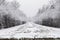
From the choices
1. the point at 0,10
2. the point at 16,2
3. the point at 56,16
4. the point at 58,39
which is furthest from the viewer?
the point at 16,2

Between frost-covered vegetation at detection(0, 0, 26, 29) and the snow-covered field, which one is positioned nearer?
the snow-covered field

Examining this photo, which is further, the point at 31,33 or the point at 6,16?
the point at 6,16

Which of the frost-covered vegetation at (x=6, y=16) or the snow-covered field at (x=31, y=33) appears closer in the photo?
the snow-covered field at (x=31, y=33)

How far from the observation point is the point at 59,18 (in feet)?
88.7

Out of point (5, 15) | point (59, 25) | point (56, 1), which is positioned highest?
point (56, 1)

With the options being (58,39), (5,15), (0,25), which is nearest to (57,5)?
(5,15)

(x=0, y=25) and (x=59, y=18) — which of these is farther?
(x=59, y=18)

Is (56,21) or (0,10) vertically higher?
(0,10)

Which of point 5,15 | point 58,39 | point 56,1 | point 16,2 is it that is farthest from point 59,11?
point 16,2

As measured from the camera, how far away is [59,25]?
25.8 meters

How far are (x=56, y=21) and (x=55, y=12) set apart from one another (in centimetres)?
293

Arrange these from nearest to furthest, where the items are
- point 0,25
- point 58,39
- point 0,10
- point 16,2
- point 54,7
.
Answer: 1. point 58,39
2. point 0,25
3. point 0,10
4. point 54,7
5. point 16,2

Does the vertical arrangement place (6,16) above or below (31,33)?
below

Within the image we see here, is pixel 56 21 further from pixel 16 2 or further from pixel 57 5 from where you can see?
pixel 16 2
